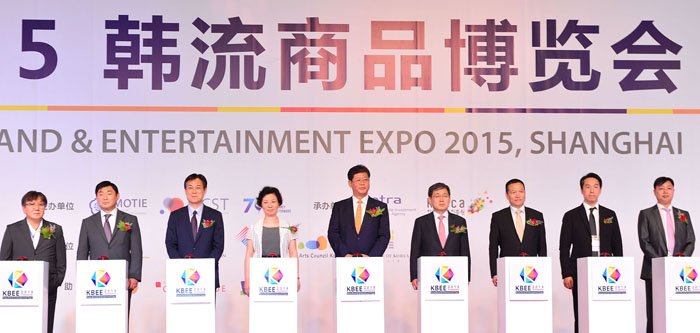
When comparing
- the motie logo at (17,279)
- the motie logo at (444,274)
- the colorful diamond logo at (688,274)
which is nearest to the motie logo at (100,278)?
the motie logo at (17,279)

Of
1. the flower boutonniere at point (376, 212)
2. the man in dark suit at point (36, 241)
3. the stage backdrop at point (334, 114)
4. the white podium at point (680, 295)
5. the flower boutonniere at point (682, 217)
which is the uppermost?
the stage backdrop at point (334, 114)

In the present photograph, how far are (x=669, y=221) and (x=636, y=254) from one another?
3.88 feet

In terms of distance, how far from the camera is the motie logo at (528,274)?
20.6ft

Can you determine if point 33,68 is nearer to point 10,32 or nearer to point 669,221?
point 10,32

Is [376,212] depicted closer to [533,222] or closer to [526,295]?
[533,222]

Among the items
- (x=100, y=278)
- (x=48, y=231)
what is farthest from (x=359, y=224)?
(x=48, y=231)

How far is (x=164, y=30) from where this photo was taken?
8.23 metres

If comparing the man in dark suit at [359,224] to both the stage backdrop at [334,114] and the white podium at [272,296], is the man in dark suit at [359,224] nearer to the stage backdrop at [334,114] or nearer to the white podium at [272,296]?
the white podium at [272,296]

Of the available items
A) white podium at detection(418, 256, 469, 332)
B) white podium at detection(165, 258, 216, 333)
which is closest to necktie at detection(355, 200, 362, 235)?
white podium at detection(418, 256, 469, 332)

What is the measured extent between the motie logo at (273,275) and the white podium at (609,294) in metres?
2.17

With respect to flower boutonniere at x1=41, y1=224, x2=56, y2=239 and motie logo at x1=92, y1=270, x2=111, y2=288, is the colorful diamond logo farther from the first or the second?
flower boutonniere at x1=41, y1=224, x2=56, y2=239

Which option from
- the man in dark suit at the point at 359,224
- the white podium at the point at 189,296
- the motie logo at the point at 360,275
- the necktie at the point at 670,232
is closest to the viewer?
the white podium at the point at 189,296

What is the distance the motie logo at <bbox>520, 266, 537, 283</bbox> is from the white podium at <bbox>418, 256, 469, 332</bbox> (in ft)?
1.33

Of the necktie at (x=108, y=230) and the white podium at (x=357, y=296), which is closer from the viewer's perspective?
the white podium at (x=357, y=296)
